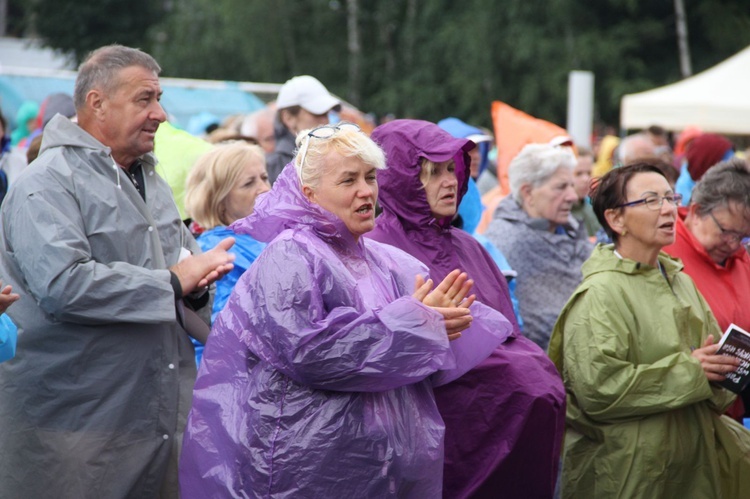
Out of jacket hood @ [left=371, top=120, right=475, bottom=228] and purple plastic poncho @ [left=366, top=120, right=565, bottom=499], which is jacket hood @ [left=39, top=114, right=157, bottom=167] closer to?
jacket hood @ [left=371, top=120, right=475, bottom=228]

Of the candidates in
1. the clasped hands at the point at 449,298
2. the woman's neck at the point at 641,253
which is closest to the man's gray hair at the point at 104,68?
the clasped hands at the point at 449,298

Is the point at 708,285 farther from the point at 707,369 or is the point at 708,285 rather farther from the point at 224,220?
the point at 224,220

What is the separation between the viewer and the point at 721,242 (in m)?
4.91

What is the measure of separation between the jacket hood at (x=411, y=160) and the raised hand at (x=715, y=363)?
44.4 inches

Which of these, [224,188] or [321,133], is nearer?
[321,133]

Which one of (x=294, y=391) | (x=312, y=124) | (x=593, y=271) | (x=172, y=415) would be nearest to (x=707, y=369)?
(x=593, y=271)

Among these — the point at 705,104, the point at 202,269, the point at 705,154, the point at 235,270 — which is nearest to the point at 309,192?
the point at 202,269

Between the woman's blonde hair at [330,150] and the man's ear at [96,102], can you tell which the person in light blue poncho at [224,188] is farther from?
the woman's blonde hair at [330,150]

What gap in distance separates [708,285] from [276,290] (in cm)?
253

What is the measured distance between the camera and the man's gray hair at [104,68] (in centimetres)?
403

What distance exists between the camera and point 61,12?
103 feet

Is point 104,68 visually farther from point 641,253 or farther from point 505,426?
point 641,253

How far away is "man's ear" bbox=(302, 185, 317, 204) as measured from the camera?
338 centimetres

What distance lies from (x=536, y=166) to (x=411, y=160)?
1.83 meters
